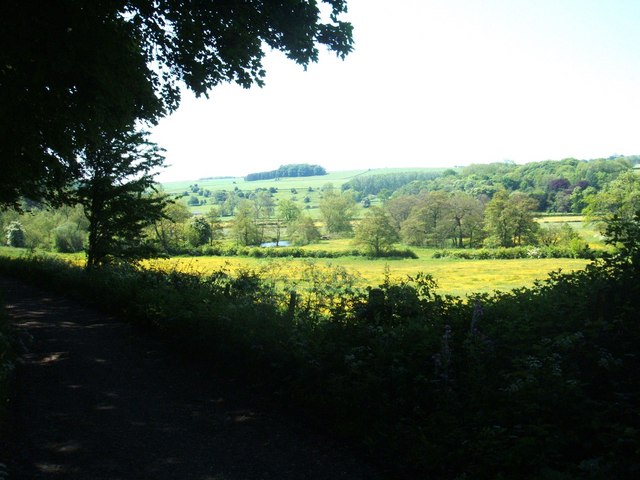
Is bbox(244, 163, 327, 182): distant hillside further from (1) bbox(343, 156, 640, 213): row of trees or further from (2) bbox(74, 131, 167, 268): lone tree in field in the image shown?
(2) bbox(74, 131, 167, 268): lone tree in field

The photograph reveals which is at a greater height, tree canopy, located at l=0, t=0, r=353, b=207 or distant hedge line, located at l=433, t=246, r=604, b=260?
tree canopy, located at l=0, t=0, r=353, b=207

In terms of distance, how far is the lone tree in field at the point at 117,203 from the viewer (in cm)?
1698

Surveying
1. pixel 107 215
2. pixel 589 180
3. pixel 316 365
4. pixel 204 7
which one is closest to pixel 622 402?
pixel 316 365

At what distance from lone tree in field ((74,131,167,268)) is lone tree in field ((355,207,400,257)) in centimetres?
2887

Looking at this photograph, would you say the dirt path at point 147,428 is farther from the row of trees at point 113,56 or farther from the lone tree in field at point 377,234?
the lone tree in field at point 377,234

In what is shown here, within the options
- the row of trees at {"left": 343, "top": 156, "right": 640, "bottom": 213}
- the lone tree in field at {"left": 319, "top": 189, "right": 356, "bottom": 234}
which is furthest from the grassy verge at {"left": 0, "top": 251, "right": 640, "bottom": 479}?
the lone tree in field at {"left": 319, "top": 189, "right": 356, "bottom": 234}

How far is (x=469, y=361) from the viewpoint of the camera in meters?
4.73

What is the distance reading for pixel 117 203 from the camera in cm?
1711

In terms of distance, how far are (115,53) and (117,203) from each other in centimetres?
1098

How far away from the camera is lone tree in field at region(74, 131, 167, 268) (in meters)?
17.0

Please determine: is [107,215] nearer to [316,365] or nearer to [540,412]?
[316,365]

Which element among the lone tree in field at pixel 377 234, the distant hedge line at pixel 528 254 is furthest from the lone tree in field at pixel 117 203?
the lone tree in field at pixel 377 234

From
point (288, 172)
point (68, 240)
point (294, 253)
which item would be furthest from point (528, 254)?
point (288, 172)

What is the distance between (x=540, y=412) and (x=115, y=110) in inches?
349
